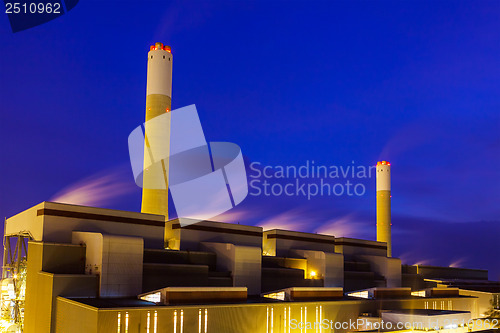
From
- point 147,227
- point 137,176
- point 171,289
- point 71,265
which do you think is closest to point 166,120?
point 137,176

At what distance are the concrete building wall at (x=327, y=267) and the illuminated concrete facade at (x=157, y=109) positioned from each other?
19.5 meters

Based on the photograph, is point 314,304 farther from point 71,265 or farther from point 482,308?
point 482,308

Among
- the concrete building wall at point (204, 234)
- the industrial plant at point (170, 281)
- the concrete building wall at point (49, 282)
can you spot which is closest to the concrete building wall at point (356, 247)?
the industrial plant at point (170, 281)

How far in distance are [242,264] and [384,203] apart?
181 feet

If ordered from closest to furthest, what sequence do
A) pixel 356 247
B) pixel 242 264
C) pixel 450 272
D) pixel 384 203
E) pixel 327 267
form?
pixel 242 264, pixel 327 267, pixel 356 247, pixel 384 203, pixel 450 272

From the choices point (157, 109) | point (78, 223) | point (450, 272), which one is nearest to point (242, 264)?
point (78, 223)

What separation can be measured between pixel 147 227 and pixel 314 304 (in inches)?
739

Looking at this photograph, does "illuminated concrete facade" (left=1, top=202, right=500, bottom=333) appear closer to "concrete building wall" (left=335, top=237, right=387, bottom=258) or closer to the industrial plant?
the industrial plant

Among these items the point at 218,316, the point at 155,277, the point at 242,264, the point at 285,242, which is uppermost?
the point at 285,242

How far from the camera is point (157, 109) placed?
64938 mm

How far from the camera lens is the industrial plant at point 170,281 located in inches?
1603

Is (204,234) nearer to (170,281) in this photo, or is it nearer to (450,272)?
(170,281)

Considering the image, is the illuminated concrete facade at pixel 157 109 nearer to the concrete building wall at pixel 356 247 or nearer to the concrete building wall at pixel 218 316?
the concrete building wall at pixel 218 316

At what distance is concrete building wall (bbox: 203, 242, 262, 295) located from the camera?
53.9m
